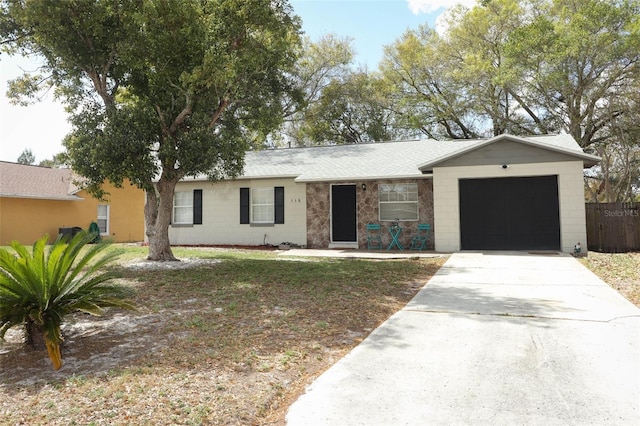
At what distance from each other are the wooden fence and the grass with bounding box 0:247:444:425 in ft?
27.6

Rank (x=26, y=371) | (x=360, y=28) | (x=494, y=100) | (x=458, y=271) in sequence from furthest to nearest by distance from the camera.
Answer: (x=494, y=100) < (x=360, y=28) < (x=458, y=271) < (x=26, y=371)

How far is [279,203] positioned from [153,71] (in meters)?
7.39

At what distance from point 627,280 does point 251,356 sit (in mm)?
7579

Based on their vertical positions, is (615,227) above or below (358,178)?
below

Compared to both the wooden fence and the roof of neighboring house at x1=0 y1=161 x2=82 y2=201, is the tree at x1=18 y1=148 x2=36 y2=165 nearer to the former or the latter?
the roof of neighboring house at x1=0 y1=161 x2=82 y2=201

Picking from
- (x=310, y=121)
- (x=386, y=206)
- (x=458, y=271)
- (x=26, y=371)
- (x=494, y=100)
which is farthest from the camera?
(x=310, y=121)

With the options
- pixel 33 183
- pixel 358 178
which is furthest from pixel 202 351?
pixel 33 183

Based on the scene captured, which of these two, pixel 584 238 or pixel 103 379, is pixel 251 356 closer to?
pixel 103 379

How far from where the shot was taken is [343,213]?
50.0 ft

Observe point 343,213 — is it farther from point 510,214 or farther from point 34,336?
point 34,336

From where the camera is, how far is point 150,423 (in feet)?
8.97

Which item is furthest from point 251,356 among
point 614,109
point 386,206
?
point 614,109

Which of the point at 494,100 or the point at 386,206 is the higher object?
the point at 494,100

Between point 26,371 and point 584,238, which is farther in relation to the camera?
point 584,238
